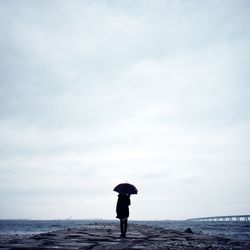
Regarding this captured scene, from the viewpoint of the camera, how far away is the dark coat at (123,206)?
32.3 feet

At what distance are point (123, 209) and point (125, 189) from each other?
29.1 inches

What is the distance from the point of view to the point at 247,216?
361 feet

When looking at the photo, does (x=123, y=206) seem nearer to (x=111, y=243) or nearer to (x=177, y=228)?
(x=111, y=243)


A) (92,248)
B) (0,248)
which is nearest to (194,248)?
(92,248)

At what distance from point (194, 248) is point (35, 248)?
12.6 feet

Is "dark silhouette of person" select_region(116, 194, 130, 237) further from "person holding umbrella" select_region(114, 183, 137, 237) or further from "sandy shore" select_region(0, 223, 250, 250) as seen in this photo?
"sandy shore" select_region(0, 223, 250, 250)

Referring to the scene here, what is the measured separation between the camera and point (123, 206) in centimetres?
993

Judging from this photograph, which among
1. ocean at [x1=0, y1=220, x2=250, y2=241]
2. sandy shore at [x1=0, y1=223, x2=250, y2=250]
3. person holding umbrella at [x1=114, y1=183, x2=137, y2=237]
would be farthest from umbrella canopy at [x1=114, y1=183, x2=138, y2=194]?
ocean at [x1=0, y1=220, x2=250, y2=241]

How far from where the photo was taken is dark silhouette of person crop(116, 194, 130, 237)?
32.3ft

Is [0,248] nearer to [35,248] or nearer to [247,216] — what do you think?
[35,248]

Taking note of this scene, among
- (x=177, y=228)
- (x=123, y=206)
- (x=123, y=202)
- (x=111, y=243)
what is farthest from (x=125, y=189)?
(x=177, y=228)

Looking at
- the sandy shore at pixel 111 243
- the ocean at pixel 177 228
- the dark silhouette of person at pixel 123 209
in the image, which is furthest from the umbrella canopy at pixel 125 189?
the ocean at pixel 177 228

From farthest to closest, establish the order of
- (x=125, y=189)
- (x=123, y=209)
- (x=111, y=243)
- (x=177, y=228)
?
(x=177, y=228) → (x=123, y=209) → (x=125, y=189) → (x=111, y=243)

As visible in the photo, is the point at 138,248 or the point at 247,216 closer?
the point at 138,248
